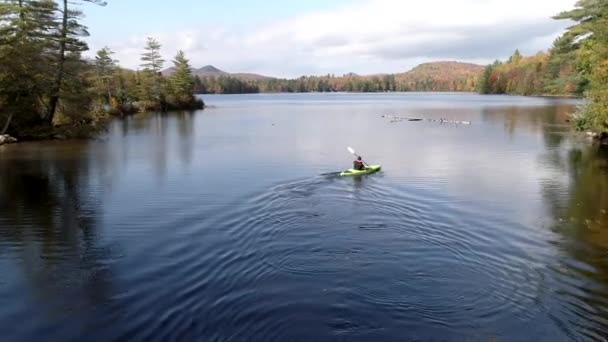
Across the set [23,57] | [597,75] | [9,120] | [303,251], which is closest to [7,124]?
[9,120]

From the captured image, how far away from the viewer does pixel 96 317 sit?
10.2m

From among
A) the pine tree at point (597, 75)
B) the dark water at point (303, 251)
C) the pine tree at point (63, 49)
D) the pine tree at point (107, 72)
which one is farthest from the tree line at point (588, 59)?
the pine tree at point (107, 72)

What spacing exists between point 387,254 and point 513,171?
1583cm

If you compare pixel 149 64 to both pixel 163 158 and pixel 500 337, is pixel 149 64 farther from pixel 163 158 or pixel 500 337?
pixel 500 337

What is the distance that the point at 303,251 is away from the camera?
14062 millimetres

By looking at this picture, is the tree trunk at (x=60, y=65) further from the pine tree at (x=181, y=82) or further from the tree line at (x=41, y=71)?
the pine tree at (x=181, y=82)

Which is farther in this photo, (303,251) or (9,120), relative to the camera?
(9,120)

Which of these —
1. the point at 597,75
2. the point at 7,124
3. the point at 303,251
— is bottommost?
the point at 303,251

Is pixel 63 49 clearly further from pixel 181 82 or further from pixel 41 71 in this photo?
pixel 181 82

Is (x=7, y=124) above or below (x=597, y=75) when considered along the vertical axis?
below

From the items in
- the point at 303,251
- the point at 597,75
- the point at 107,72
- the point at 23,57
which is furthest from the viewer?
the point at 107,72

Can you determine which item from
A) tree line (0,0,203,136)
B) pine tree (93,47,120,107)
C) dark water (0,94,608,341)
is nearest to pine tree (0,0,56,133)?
tree line (0,0,203,136)

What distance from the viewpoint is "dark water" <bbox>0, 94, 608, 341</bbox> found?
9953 mm

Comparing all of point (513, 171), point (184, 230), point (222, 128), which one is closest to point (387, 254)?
point (184, 230)
